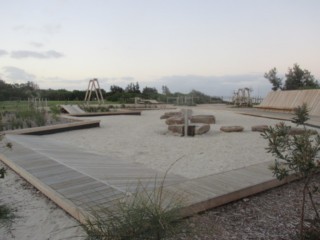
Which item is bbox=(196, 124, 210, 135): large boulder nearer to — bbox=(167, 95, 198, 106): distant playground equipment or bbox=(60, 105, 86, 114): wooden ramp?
bbox=(60, 105, 86, 114): wooden ramp

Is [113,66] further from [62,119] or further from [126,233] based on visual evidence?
[126,233]

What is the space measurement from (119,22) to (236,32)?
5.00m

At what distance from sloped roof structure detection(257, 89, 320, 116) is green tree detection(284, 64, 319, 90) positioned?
30.7ft

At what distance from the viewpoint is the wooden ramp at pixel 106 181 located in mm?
3074

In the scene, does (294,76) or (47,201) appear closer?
(47,201)

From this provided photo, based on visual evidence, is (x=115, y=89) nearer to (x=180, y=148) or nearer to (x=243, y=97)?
(x=243, y=97)

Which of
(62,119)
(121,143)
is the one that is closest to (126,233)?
(121,143)

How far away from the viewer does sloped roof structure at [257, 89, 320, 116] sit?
1563cm

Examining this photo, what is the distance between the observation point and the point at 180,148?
6.54 metres

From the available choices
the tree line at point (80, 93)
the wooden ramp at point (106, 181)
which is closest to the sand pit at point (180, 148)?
the wooden ramp at point (106, 181)

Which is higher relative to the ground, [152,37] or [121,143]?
[152,37]

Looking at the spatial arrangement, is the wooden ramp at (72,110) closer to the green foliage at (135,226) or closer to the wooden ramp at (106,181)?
the wooden ramp at (106,181)

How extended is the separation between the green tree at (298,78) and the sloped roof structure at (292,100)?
368 inches

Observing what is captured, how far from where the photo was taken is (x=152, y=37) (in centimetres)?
1559
